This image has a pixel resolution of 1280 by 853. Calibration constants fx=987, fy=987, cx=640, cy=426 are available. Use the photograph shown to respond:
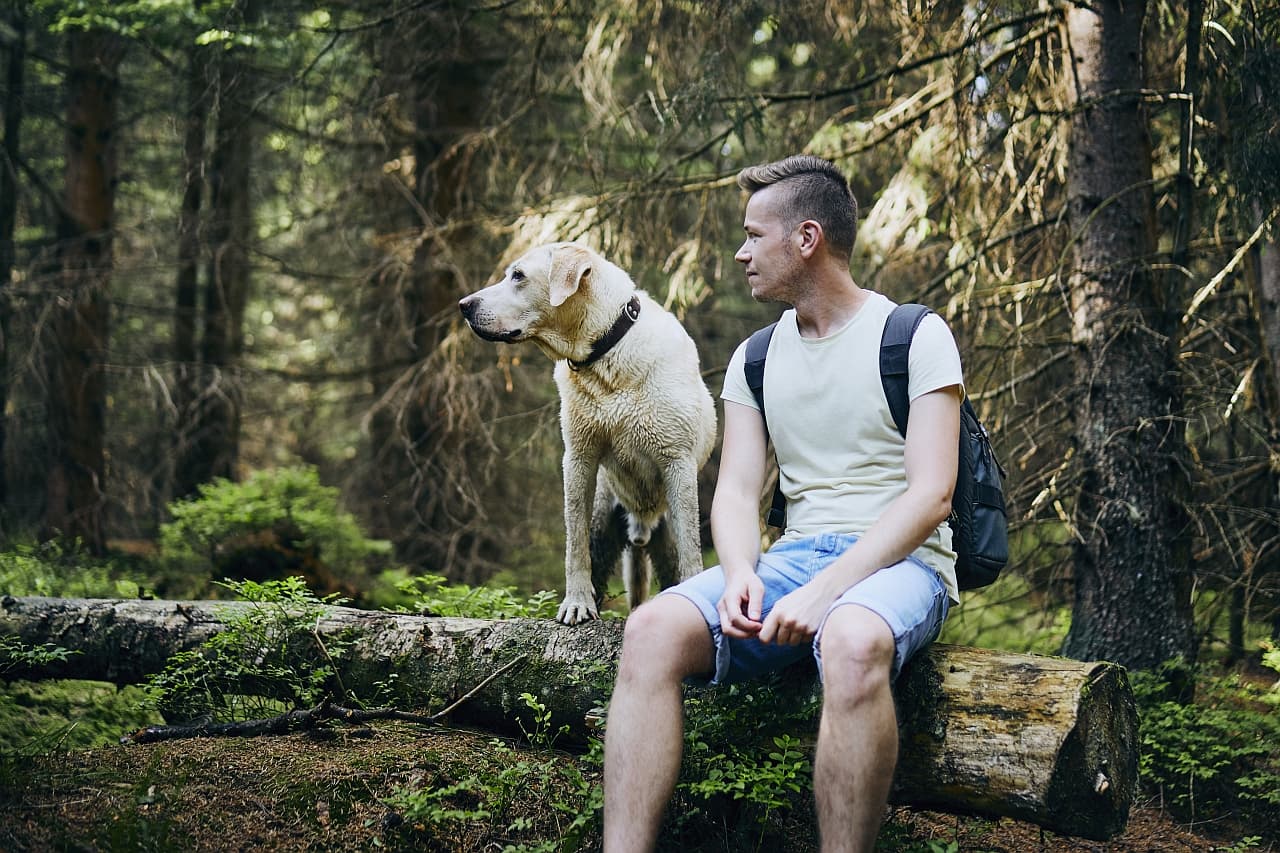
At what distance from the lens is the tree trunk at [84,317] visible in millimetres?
10664

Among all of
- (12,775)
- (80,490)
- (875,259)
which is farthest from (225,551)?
(875,259)

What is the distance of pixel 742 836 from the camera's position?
3.63 meters

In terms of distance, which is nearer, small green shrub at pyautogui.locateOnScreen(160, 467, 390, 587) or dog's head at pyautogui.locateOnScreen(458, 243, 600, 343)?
dog's head at pyautogui.locateOnScreen(458, 243, 600, 343)

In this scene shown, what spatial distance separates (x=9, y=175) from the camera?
11953 mm

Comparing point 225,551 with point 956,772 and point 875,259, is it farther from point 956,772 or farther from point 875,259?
point 956,772

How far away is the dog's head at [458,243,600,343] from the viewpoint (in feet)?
14.9

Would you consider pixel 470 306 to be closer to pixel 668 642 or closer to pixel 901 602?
pixel 668 642

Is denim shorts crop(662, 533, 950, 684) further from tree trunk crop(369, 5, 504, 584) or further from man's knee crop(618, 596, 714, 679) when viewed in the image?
tree trunk crop(369, 5, 504, 584)

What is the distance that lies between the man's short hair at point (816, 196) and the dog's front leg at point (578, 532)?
62.3 inches

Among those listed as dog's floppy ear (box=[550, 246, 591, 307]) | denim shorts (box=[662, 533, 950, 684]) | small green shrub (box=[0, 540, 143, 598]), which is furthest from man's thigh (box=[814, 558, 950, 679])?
small green shrub (box=[0, 540, 143, 598])

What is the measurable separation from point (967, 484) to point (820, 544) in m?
0.59

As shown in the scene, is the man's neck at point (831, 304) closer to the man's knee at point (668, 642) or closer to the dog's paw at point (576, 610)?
the man's knee at point (668, 642)

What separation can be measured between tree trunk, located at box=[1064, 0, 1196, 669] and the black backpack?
2.26 metres

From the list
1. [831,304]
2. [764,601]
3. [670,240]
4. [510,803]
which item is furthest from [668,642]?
[670,240]
